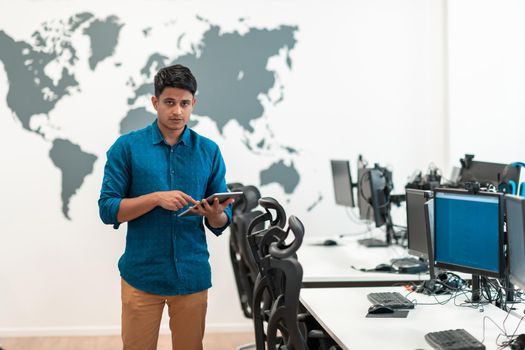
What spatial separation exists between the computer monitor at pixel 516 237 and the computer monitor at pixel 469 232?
113mm

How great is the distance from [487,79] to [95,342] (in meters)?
3.68

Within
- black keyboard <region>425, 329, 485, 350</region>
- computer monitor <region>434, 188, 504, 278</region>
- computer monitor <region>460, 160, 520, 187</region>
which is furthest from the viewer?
computer monitor <region>460, 160, 520, 187</region>

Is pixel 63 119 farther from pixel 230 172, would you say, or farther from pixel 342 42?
pixel 342 42

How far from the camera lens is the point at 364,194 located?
17.7 feet

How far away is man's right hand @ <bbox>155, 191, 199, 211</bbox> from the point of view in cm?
293

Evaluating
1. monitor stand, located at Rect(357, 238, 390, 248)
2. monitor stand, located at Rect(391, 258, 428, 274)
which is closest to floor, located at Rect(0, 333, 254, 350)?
monitor stand, located at Rect(357, 238, 390, 248)

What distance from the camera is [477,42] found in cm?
581

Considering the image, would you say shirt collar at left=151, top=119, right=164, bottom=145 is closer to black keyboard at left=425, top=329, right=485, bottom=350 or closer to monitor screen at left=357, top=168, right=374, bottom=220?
black keyboard at left=425, top=329, right=485, bottom=350

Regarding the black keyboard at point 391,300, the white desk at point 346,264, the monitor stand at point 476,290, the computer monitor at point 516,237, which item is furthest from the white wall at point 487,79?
the computer monitor at point 516,237

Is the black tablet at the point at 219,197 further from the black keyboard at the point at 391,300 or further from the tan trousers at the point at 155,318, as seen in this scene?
the black keyboard at the point at 391,300

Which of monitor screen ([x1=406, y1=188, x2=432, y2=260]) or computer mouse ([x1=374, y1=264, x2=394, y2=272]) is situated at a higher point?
monitor screen ([x1=406, y1=188, x2=432, y2=260])

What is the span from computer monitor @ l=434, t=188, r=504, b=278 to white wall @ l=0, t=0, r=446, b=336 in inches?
113

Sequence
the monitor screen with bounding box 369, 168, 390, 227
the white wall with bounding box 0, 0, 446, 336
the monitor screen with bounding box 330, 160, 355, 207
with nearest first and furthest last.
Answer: the monitor screen with bounding box 369, 168, 390, 227 < the monitor screen with bounding box 330, 160, 355, 207 < the white wall with bounding box 0, 0, 446, 336

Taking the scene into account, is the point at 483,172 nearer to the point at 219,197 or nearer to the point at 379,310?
the point at 379,310
